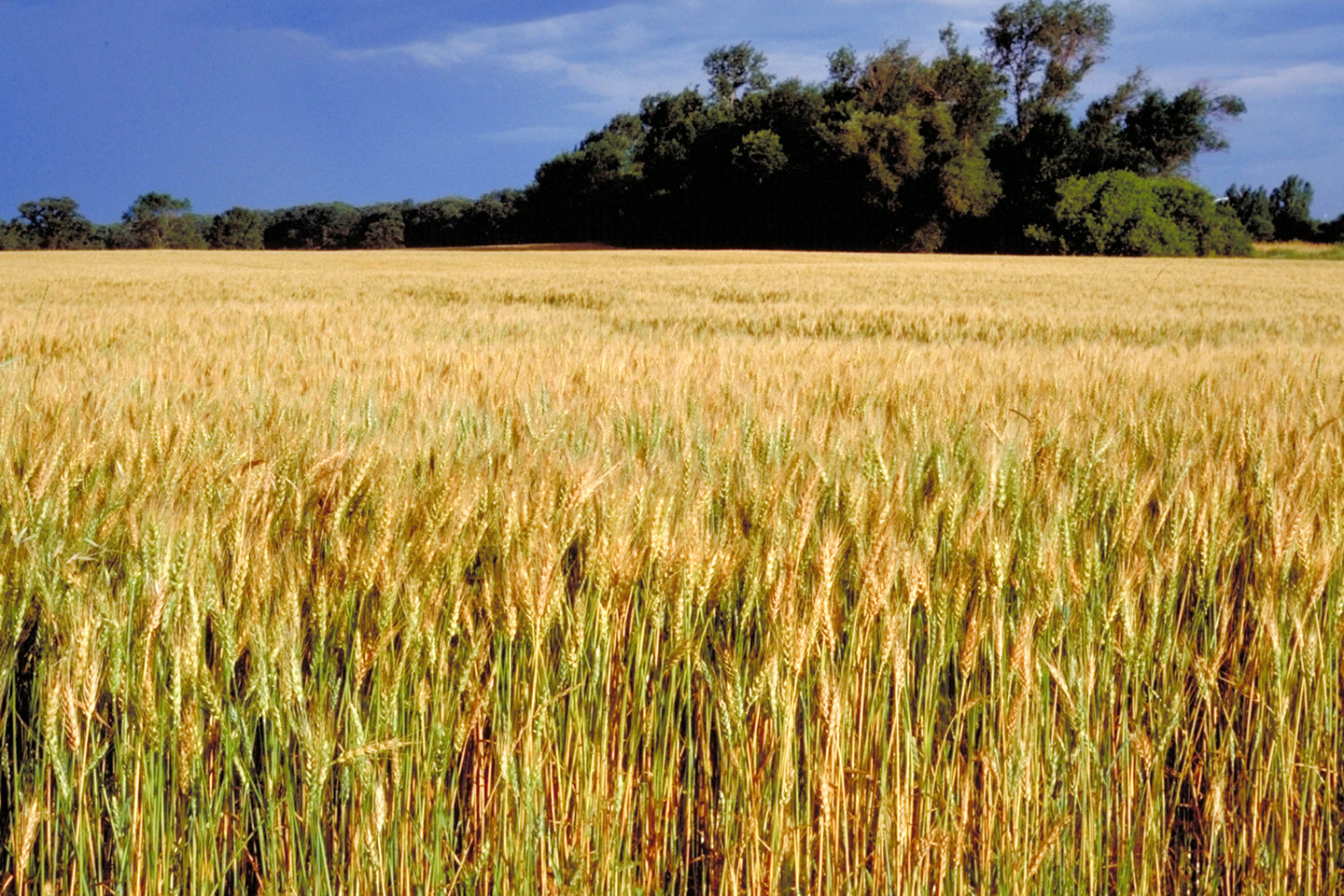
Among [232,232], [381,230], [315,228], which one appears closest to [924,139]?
[381,230]

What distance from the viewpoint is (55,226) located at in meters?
51.4

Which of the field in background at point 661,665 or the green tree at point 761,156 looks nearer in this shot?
the field in background at point 661,665

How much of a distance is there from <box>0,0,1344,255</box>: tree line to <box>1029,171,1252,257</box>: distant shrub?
7 cm

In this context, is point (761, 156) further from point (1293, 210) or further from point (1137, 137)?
point (1293, 210)

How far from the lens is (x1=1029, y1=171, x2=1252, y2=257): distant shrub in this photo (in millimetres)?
36125

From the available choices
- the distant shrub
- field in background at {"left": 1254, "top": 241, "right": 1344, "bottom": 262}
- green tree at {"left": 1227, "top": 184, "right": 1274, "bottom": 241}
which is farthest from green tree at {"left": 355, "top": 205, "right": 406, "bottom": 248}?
green tree at {"left": 1227, "top": 184, "right": 1274, "bottom": 241}

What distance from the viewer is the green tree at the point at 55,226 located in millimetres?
50844

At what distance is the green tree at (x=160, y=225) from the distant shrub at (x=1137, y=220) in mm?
46715

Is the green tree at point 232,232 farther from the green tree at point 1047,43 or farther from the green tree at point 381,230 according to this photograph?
the green tree at point 1047,43

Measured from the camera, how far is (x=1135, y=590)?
1.25 m

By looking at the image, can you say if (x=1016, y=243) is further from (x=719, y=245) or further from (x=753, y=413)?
(x=753, y=413)

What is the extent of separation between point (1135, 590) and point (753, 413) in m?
0.77

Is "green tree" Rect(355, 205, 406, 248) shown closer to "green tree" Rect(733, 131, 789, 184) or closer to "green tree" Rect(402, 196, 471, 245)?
"green tree" Rect(402, 196, 471, 245)

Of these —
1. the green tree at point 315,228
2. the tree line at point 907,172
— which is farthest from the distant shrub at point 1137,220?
the green tree at point 315,228
